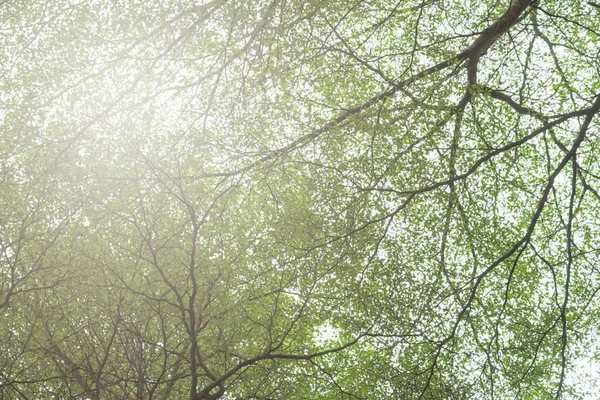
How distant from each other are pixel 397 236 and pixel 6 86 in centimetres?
702

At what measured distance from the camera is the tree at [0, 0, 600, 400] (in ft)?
27.5

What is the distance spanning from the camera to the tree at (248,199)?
8383mm

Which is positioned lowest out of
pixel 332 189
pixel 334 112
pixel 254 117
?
pixel 332 189

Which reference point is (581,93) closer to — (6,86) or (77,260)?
(77,260)

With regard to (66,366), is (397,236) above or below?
above

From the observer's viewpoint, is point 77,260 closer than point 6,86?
Yes

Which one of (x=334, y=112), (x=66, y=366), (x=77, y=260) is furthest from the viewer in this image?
(x=334, y=112)

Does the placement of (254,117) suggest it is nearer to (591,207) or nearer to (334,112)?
(334,112)

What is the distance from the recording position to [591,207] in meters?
12.2

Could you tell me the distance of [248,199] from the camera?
9766 millimetres

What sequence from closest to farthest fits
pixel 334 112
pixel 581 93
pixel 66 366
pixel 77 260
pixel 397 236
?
pixel 77 260 → pixel 66 366 → pixel 397 236 → pixel 334 112 → pixel 581 93

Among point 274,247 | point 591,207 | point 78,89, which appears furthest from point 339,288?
point 591,207

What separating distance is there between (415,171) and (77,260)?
510 centimetres

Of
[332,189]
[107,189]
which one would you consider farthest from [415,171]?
[107,189]
